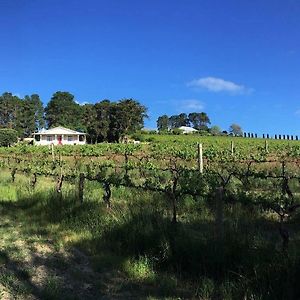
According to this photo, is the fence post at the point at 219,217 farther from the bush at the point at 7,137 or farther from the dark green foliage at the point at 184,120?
the dark green foliage at the point at 184,120

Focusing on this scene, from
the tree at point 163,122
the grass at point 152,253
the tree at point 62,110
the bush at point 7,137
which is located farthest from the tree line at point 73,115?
the grass at point 152,253

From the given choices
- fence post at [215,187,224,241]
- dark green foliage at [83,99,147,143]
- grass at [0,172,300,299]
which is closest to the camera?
grass at [0,172,300,299]

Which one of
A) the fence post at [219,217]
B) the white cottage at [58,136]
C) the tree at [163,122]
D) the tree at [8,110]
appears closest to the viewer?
Result: the fence post at [219,217]

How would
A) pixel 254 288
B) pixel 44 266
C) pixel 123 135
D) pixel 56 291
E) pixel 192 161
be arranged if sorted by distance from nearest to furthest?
pixel 254 288, pixel 56 291, pixel 44 266, pixel 192 161, pixel 123 135

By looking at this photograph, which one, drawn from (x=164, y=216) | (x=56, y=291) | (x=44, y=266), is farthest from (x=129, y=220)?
(x=56, y=291)

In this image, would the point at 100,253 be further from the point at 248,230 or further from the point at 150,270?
the point at 248,230

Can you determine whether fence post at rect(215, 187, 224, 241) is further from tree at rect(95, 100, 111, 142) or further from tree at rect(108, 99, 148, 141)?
tree at rect(95, 100, 111, 142)

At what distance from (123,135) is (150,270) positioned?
77.9 meters

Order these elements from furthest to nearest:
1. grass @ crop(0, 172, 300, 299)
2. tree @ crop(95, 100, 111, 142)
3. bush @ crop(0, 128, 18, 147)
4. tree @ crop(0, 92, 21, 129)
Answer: tree @ crop(0, 92, 21, 129)
tree @ crop(95, 100, 111, 142)
bush @ crop(0, 128, 18, 147)
grass @ crop(0, 172, 300, 299)

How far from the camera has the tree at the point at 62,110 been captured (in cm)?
11594

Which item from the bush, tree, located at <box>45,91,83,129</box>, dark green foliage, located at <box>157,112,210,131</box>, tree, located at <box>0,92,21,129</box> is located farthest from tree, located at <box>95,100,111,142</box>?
dark green foliage, located at <box>157,112,210,131</box>

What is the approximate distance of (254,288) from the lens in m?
4.86

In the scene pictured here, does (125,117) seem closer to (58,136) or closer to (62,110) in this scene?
(58,136)

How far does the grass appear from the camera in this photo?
5.07m
